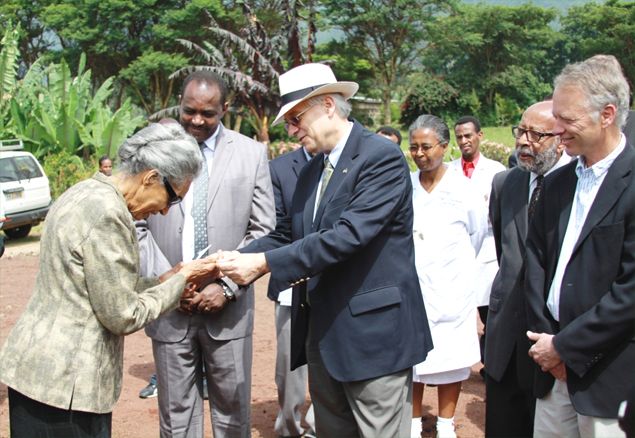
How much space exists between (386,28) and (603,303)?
42.6 meters

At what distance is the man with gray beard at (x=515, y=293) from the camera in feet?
10.0

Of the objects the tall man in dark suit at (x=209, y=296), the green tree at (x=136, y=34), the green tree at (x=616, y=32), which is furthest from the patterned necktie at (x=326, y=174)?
the green tree at (x=616, y=32)

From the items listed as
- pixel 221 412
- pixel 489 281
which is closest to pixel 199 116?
pixel 221 412

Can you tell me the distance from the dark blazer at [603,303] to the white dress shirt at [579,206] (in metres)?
0.04

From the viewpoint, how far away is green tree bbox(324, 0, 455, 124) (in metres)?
41.9

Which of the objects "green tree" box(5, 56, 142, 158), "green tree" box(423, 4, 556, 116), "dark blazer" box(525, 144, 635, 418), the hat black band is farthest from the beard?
"green tree" box(423, 4, 556, 116)

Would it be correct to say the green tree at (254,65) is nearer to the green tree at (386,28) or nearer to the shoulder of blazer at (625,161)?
the green tree at (386,28)

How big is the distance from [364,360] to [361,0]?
141ft

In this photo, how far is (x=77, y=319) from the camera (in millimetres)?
2279

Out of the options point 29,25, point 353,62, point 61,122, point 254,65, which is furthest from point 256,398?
point 353,62

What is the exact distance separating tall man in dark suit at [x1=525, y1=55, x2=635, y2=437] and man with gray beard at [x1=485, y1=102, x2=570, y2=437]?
17.6 inches

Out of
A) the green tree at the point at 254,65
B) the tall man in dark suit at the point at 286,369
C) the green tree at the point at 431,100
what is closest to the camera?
the tall man in dark suit at the point at 286,369

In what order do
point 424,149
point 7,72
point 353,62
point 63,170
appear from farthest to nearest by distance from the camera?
point 353,62 < point 7,72 < point 63,170 < point 424,149

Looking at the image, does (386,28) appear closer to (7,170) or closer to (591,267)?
(7,170)
